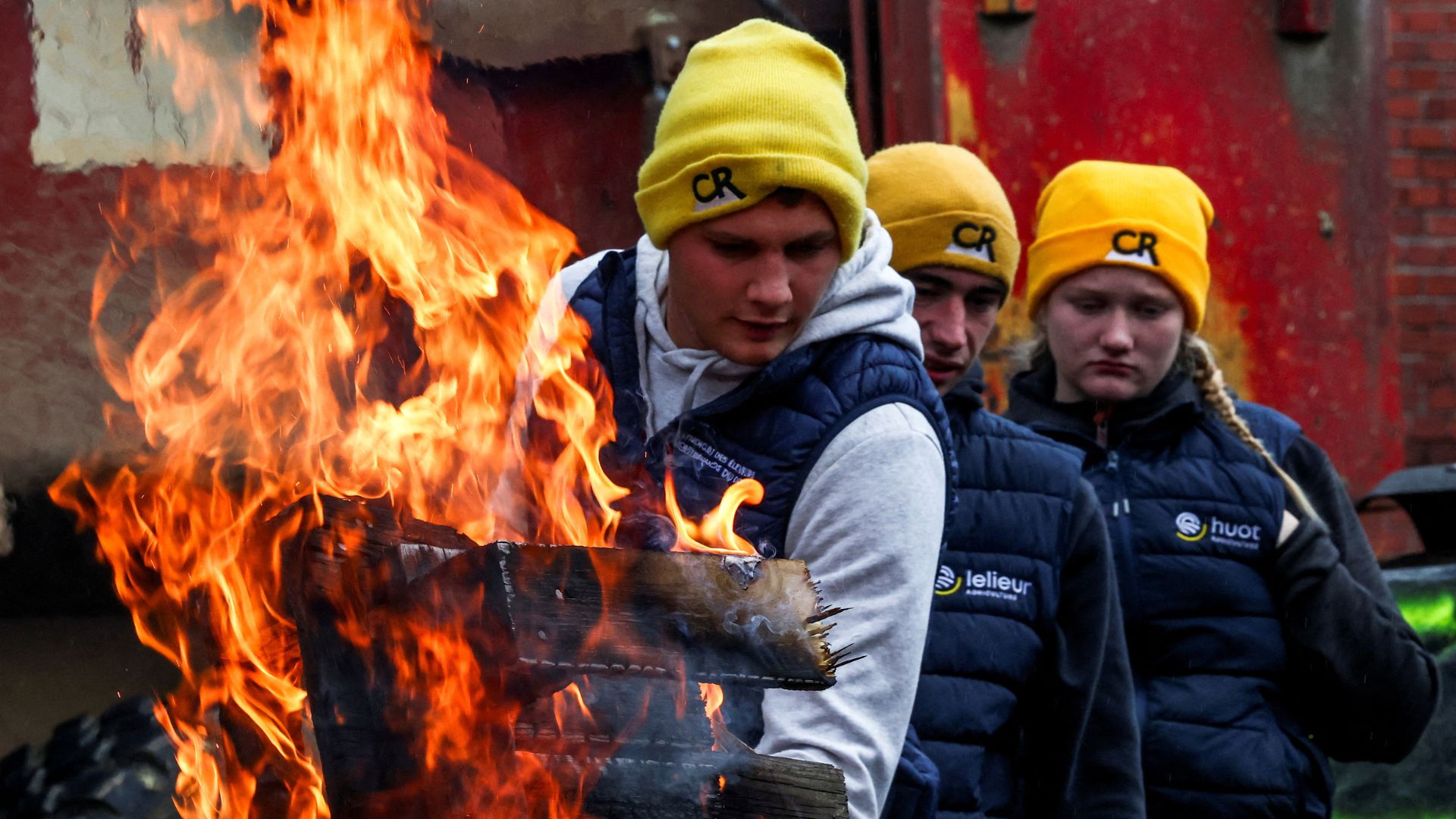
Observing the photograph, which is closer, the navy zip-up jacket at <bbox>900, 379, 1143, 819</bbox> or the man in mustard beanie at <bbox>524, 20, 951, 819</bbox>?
the man in mustard beanie at <bbox>524, 20, 951, 819</bbox>

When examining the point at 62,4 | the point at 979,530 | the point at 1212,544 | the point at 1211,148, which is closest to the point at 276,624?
the point at 979,530

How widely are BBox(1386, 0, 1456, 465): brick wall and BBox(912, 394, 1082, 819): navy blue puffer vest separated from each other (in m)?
3.50

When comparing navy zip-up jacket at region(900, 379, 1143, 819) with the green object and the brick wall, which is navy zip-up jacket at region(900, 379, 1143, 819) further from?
the brick wall

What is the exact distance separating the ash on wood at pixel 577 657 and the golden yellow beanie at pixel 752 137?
0.72 m

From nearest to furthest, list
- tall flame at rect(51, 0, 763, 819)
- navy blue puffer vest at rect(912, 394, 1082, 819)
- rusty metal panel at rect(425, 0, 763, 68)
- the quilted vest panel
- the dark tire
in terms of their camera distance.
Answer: tall flame at rect(51, 0, 763, 819), navy blue puffer vest at rect(912, 394, 1082, 819), the quilted vest panel, the dark tire, rusty metal panel at rect(425, 0, 763, 68)

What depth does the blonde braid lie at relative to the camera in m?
3.50

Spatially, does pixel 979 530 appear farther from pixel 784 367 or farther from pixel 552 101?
pixel 552 101

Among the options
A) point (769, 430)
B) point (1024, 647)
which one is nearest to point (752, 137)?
Answer: point (769, 430)

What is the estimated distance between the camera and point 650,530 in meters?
2.26

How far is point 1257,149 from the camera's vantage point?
18.8ft

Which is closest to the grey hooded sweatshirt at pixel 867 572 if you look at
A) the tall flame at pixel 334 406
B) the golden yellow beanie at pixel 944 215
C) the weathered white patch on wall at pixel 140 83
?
the tall flame at pixel 334 406

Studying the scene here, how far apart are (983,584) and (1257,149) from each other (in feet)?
10.6

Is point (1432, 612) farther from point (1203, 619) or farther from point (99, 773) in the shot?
point (99, 773)

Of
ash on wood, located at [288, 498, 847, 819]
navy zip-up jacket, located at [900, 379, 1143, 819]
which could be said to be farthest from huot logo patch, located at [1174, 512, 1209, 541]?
ash on wood, located at [288, 498, 847, 819]
